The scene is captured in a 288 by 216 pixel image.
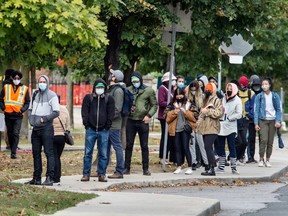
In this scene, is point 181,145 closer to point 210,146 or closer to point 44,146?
point 210,146

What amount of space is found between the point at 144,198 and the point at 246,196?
269cm

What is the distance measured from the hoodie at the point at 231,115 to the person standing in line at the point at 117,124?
2.84 metres

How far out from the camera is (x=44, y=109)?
54.4 ft

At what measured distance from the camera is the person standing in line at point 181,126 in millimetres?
20109

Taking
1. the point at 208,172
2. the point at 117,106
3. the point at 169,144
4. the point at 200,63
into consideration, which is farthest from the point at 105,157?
the point at 200,63

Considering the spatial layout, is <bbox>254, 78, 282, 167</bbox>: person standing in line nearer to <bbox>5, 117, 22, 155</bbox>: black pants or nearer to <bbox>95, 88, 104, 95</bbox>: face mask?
<bbox>5, 117, 22, 155</bbox>: black pants

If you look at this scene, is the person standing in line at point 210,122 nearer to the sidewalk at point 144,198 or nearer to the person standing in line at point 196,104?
the person standing in line at point 196,104

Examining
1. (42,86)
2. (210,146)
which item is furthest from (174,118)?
(42,86)

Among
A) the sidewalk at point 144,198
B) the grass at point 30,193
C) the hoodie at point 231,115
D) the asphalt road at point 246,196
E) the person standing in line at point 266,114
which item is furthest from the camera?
the person standing in line at point 266,114

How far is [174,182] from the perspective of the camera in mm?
18844

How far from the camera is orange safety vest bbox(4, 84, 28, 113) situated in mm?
23558

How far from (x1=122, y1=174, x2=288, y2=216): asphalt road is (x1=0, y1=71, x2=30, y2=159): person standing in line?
243 inches

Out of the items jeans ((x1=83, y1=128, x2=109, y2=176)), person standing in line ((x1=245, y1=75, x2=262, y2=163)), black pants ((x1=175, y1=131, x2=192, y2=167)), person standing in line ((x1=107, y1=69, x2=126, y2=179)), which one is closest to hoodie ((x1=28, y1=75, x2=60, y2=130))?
jeans ((x1=83, y1=128, x2=109, y2=176))

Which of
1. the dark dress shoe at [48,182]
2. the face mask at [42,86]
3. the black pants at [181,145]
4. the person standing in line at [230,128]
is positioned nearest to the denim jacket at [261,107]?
the person standing in line at [230,128]
